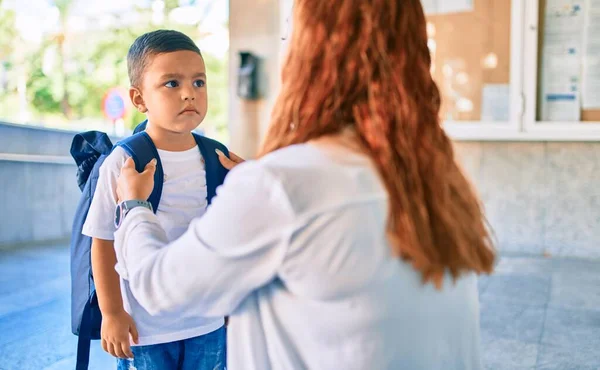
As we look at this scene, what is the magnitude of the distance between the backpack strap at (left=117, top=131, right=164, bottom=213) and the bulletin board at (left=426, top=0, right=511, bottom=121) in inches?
199

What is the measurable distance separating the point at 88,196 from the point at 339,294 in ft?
3.26

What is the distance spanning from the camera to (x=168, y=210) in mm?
1678

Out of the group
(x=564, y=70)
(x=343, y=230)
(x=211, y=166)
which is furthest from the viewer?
(x=564, y=70)

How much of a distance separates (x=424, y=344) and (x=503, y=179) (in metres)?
5.80

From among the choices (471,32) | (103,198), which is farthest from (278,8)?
(103,198)

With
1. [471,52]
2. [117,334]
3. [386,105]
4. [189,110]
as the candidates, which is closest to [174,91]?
[189,110]

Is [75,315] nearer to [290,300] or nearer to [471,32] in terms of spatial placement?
[290,300]

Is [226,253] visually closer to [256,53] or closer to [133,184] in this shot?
Result: [133,184]

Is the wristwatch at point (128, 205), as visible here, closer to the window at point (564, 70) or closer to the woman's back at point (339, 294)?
the woman's back at point (339, 294)

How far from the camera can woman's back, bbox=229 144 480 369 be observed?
0.92m

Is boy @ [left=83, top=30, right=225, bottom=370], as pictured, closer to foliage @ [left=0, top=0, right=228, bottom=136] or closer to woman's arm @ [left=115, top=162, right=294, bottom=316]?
woman's arm @ [left=115, top=162, right=294, bottom=316]

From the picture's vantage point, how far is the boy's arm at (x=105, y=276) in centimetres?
161

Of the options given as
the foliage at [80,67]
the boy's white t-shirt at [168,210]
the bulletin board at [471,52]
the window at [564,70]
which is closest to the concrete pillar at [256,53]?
the bulletin board at [471,52]

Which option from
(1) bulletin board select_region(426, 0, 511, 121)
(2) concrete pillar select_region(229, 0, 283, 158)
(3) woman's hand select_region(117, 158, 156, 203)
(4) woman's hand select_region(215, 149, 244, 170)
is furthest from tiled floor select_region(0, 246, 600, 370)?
(2) concrete pillar select_region(229, 0, 283, 158)
